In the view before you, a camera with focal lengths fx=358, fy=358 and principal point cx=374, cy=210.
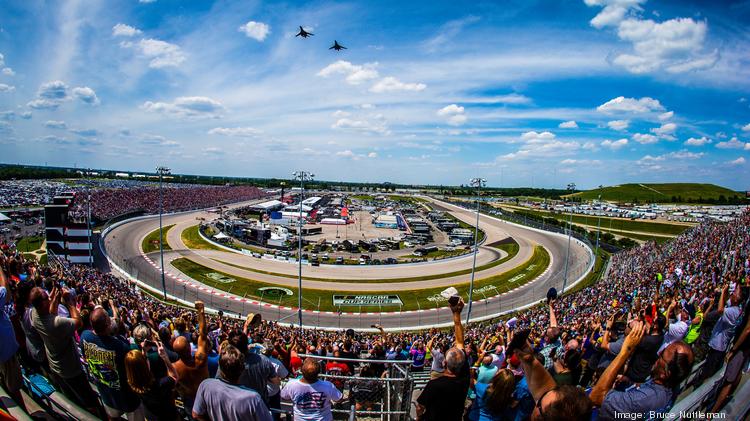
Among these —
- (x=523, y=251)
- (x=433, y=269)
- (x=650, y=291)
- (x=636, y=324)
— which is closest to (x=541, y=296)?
(x=433, y=269)

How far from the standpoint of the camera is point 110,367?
3844 mm

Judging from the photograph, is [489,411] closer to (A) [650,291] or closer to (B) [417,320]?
(A) [650,291]

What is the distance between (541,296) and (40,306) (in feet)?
111

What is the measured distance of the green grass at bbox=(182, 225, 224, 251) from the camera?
46.1m

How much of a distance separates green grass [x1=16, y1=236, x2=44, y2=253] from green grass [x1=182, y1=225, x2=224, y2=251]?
49.1ft

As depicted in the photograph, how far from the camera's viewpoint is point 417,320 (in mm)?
25750

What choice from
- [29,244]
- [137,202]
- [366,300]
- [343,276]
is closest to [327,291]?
[366,300]

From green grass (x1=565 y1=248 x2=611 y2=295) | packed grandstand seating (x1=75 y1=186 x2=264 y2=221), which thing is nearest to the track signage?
green grass (x1=565 y1=248 x2=611 y2=295)

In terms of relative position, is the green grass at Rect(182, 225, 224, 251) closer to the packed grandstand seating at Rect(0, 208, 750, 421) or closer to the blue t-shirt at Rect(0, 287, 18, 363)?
the packed grandstand seating at Rect(0, 208, 750, 421)

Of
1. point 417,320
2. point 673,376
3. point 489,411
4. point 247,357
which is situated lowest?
point 417,320

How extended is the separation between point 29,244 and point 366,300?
136 ft

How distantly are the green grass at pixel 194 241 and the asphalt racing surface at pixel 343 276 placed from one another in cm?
99

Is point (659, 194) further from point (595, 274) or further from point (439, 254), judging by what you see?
point (439, 254)

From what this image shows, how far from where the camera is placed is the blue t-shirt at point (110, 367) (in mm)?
3844
